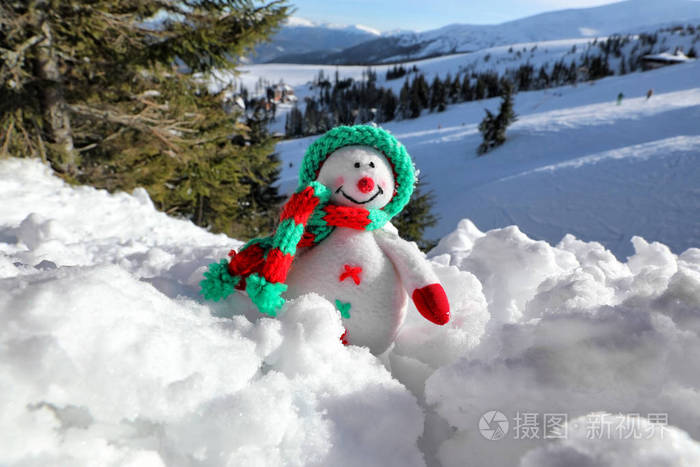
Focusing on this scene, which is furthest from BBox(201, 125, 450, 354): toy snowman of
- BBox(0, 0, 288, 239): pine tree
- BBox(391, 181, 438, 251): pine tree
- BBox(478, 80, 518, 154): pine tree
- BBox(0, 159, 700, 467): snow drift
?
BBox(478, 80, 518, 154): pine tree

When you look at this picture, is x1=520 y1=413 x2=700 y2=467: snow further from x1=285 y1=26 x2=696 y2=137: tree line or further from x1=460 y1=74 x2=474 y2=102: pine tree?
x1=460 y1=74 x2=474 y2=102: pine tree

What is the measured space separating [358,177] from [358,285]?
473 millimetres

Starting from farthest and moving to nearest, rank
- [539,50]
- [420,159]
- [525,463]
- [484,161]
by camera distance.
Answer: [539,50]
[420,159]
[484,161]
[525,463]

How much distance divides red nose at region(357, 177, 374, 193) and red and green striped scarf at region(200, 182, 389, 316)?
9 centimetres

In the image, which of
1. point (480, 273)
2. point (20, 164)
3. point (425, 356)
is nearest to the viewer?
point (425, 356)

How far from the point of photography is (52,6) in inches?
153

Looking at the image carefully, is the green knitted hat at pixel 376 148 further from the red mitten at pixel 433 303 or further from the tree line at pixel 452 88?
the tree line at pixel 452 88

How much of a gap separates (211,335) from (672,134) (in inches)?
824

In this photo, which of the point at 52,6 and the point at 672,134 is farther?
the point at 672,134

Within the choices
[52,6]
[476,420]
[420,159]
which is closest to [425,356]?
[476,420]

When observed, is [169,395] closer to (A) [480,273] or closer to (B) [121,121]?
(A) [480,273]

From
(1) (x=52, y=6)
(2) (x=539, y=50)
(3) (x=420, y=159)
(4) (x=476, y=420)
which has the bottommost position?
(3) (x=420, y=159)

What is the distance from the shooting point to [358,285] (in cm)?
153

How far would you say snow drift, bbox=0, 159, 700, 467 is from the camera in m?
0.70
